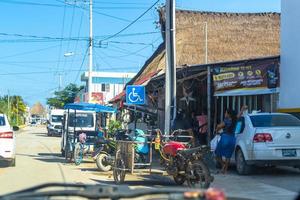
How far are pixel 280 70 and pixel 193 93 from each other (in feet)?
23.7

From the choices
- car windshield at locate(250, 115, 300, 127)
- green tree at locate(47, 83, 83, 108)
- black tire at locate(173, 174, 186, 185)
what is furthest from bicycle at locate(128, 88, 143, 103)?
green tree at locate(47, 83, 83, 108)

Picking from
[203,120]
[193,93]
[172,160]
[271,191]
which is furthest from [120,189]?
[193,93]

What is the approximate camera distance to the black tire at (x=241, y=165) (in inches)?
612

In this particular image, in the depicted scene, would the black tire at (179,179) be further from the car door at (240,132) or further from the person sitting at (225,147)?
the car door at (240,132)

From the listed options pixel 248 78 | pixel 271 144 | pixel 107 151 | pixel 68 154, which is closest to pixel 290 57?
pixel 248 78

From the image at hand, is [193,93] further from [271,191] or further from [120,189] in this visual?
[120,189]

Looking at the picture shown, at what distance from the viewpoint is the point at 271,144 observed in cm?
1507

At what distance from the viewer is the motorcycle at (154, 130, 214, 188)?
499 inches

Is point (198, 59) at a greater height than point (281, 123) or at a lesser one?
greater

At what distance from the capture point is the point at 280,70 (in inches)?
775

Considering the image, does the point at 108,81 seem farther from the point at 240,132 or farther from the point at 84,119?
the point at 240,132

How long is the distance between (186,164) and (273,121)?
134 inches

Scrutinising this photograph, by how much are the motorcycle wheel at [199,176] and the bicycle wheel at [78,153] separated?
26.1 ft

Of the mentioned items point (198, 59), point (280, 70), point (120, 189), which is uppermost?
point (198, 59)
